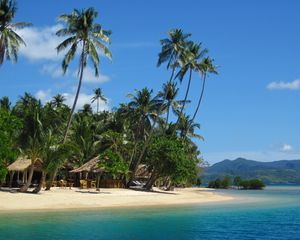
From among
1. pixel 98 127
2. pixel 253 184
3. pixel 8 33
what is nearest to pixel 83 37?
pixel 8 33

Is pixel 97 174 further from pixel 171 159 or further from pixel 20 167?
pixel 20 167

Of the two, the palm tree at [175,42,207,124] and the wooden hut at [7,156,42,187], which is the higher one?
the palm tree at [175,42,207,124]

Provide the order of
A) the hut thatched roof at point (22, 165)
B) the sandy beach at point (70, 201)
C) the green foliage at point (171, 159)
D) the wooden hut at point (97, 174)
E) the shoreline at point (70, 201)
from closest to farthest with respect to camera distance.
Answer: the shoreline at point (70, 201), the sandy beach at point (70, 201), the hut thatched roof at point (22, 165), the wooden hut at point (97, 174), the green foliage at point (171, 159)

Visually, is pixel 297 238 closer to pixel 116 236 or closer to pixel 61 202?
pixel 116 236

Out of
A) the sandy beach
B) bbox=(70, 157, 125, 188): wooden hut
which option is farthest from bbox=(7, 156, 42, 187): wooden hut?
the sandy beach

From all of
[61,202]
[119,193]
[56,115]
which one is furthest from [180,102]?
[61,202]

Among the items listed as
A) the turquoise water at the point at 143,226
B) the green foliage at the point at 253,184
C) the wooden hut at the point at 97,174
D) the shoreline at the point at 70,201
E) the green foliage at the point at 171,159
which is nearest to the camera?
the turquoise water at the point at 143,226

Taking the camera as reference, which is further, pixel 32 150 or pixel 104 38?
pixel 104 38

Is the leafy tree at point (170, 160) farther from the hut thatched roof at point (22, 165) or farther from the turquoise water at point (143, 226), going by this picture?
the turquoise water at point (143, 226)

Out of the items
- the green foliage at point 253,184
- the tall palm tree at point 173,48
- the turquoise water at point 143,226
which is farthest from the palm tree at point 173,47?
the green foliage at point 253,184

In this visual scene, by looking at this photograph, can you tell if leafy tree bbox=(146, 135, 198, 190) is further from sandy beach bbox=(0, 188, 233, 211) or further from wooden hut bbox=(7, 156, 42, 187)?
wooden hut bbox=(7, 156, 42, 187)

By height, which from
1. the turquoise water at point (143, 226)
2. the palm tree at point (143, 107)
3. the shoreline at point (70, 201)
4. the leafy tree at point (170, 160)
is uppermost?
the palm tree at point (143, 107)

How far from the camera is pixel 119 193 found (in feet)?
127

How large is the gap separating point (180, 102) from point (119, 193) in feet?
60.4
